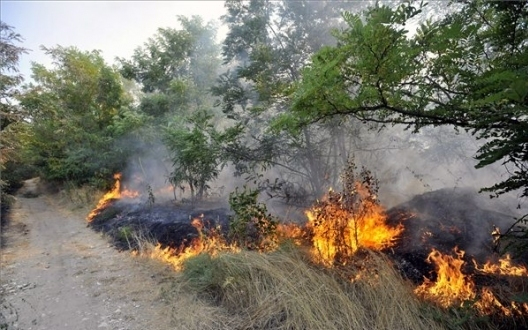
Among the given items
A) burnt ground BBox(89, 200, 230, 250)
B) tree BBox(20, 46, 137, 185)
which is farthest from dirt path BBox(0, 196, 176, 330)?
tree BBox(20, 46, 137, 185)

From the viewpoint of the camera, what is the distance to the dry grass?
3740 mm

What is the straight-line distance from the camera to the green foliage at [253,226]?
587cm

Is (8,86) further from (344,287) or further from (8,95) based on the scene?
(344,287)

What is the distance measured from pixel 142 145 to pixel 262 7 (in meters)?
7.96

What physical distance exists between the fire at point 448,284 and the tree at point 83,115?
515 inches

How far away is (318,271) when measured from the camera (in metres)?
4.64

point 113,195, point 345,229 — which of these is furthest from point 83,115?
point 345,229

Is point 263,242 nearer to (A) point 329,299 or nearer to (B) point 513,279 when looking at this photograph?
(A) point 329,299

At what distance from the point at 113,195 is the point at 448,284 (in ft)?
45.7

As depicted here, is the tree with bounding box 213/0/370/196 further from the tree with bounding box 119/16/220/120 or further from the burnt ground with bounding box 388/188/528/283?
the tree with bounding box 119/16/220/120

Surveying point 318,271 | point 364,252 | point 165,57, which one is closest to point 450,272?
point 364,252

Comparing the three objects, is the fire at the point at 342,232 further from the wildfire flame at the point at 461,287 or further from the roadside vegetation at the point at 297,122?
the wildfire flame at the point at 461,287

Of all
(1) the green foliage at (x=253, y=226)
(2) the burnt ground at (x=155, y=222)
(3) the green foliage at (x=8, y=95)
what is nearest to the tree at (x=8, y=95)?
(3) the green foliage at (x=8, y=95)

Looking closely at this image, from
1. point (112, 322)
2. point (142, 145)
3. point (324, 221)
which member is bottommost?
point (112, 322)
